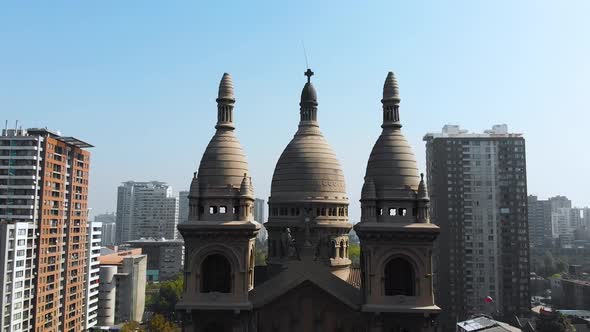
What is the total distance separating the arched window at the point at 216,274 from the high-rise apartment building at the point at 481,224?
59.2 m

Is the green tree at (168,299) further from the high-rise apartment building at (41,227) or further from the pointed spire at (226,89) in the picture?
the pointed spire at (226,89)

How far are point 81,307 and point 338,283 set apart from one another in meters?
55.3

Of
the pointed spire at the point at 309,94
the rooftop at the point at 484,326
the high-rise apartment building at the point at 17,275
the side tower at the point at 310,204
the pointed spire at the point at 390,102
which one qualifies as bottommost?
the rooftop at the point at 484,326

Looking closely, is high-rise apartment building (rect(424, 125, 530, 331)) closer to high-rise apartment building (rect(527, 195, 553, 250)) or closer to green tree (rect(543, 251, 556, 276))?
green tree (rect(543, 251, 556, 276))

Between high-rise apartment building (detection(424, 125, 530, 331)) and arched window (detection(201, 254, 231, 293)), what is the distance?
5916 cm

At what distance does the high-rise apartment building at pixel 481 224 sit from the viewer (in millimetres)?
84375

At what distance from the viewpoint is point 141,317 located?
102 meters

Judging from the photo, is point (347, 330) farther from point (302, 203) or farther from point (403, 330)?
point (302, 203)

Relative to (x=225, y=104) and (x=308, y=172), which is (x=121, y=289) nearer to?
(x=308, y=172)

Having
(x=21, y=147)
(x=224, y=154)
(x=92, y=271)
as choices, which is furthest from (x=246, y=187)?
(x=92, y=271)

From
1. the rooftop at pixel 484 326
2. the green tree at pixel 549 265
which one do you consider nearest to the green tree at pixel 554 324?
the rooftop at pixel 484 326

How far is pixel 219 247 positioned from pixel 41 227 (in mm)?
40214

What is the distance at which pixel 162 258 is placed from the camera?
143625mm

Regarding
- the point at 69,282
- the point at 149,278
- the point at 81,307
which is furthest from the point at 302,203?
the point at 149,278
